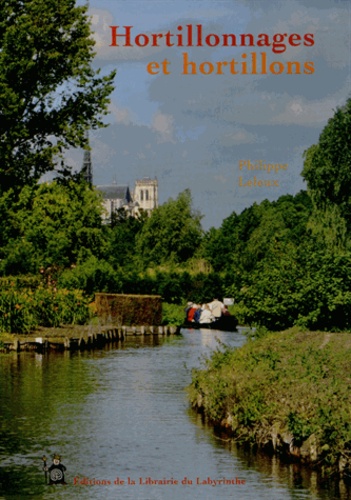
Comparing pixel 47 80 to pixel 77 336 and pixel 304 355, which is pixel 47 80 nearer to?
pixel 77 336

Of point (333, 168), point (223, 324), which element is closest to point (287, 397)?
point (333, 168)

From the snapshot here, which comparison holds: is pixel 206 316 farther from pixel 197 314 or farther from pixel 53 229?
pixel 53 229

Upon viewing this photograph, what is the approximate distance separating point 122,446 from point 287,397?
8.52ft

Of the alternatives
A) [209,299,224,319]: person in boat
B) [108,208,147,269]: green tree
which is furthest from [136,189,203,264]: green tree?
[209,299,224,319]: person in boat

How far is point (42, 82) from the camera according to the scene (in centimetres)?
4681

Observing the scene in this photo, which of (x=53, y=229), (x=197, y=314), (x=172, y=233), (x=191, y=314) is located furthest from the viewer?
(x=172, y=233)

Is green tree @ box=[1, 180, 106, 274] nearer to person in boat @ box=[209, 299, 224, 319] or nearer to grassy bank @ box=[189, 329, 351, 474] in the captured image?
person in boat @ box=[209, 299, 224, 319]

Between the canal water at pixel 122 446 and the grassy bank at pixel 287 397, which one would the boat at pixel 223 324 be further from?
the grassy bank at pixel 287 397

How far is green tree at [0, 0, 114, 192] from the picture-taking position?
44562mm

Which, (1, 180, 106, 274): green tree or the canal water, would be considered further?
(1, 180, 106, 274): green tree

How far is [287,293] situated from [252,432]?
1008cm

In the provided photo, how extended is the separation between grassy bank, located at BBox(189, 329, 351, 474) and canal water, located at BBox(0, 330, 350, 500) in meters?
0.34

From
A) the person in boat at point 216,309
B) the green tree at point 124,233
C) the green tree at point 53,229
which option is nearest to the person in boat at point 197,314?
the person in boat at point 216,309

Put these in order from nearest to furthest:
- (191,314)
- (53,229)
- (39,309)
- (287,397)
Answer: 1. (287,397)
2. (39,309)
3. (191,314)
4. (53,229)
